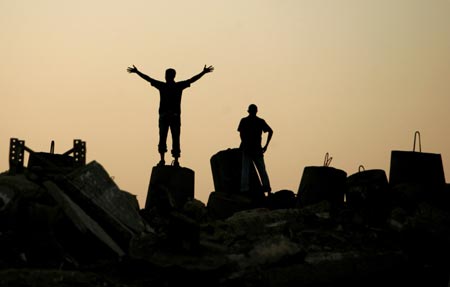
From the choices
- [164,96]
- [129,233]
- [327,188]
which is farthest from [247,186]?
[129,233]

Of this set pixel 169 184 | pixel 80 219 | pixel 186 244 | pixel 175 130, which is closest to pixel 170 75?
pixel 175 130

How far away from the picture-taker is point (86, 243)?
9164 millimetres

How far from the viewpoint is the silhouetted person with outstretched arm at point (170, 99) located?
48.3 ft

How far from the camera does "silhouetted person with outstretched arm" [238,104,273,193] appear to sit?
47.8ft

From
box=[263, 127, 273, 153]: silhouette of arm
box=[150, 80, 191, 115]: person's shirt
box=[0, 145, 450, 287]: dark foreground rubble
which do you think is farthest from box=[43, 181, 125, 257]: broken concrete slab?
box=[263, 127, 273, 153]: silhouette of arm

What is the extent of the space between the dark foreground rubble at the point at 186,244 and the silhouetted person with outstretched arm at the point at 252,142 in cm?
244

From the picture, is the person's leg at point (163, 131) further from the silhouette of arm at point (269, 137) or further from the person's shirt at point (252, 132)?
the silhouette of arm at point (269, 137)

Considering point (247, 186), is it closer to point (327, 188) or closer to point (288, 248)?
point (327, 188)

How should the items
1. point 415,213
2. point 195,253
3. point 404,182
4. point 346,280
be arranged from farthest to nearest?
point 404,182 → point 415,213 → point 346,280 → point 195,253

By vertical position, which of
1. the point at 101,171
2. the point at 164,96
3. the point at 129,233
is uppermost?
the point at 164,96

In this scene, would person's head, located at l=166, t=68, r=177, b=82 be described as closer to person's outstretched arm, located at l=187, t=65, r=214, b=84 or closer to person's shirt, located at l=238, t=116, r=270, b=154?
person's outstretched arm, located at l=187, t=65, r=214, b=84

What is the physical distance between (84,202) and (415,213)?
5.94 meters

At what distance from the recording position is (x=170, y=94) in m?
14.7

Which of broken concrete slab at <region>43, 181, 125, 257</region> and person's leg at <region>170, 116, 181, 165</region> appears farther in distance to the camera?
person's leg at <region>170, 116, 181, 165</region>
